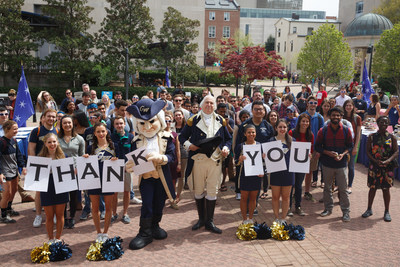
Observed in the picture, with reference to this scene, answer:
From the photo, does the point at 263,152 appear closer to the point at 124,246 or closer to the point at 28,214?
the point at 124,246

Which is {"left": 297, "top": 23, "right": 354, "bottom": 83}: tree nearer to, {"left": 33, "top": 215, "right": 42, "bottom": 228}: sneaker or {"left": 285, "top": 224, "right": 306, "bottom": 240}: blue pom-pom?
{"left": 285, "top": 224, "right": 306, "bottom": 240}: blue pom-pom

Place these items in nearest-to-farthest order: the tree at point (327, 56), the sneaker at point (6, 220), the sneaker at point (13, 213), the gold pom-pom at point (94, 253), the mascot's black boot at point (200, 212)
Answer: the gold pom-pom at point (94, 253)
the mascot's black boot at point (200, 212)
the sneaker at point (6, 220)
the sneaker at point (13, 213)
the tree at point (327, 56)

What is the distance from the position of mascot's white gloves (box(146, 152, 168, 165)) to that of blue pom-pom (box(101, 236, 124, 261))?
1306 millimetres

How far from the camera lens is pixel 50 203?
17.3ft

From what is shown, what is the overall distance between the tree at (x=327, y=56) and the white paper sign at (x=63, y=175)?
26925mm

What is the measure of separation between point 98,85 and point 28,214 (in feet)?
62.9

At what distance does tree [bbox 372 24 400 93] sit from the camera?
83.0ft

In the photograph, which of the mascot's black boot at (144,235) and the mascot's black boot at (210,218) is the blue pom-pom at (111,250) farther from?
the mascot's black boot at (210,218)

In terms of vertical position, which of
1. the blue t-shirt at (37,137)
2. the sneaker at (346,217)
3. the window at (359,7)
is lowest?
the sneaker at (346,217)

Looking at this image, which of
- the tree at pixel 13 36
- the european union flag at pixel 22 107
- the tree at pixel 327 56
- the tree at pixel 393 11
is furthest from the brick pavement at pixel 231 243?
the tree at pixel 393 11

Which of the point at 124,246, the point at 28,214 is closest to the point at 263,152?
the point at 124,246

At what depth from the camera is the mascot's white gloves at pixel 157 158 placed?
17.7ft

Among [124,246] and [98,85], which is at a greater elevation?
[98,85]

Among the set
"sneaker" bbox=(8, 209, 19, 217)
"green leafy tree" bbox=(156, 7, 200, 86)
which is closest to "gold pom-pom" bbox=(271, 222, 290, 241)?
"sneaker" bbox=(8, 209, 19, 217)
